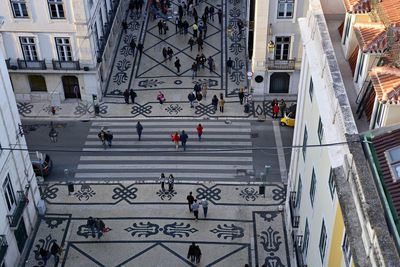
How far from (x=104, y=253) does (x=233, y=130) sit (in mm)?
12822

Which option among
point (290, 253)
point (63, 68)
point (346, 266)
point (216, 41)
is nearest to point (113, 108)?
point (63, 68)

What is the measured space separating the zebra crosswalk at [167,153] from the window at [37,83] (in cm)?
482

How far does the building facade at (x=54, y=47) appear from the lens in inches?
1460

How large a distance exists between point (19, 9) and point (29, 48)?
275cm

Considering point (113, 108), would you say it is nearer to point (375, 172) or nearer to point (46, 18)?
point (46, 18)

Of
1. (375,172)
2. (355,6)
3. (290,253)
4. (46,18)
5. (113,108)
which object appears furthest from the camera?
(113,108)

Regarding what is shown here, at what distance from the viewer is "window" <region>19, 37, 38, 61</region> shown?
38.2m

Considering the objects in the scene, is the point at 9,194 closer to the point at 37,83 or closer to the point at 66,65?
the point at 66,65

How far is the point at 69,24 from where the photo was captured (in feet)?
123

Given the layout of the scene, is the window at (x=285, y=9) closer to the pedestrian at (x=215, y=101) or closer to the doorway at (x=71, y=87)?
the pedestrian at (x=215, y=101)

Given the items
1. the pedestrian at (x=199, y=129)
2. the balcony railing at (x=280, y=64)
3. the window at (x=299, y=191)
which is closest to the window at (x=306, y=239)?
the window at (x=299, y=191)

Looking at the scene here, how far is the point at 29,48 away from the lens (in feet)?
127

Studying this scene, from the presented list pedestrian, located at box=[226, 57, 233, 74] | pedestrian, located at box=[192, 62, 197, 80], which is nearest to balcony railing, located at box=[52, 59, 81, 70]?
pedestrian, located at box=[192, 62, 197, 80]

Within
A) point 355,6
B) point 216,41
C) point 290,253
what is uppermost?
point 355,6
